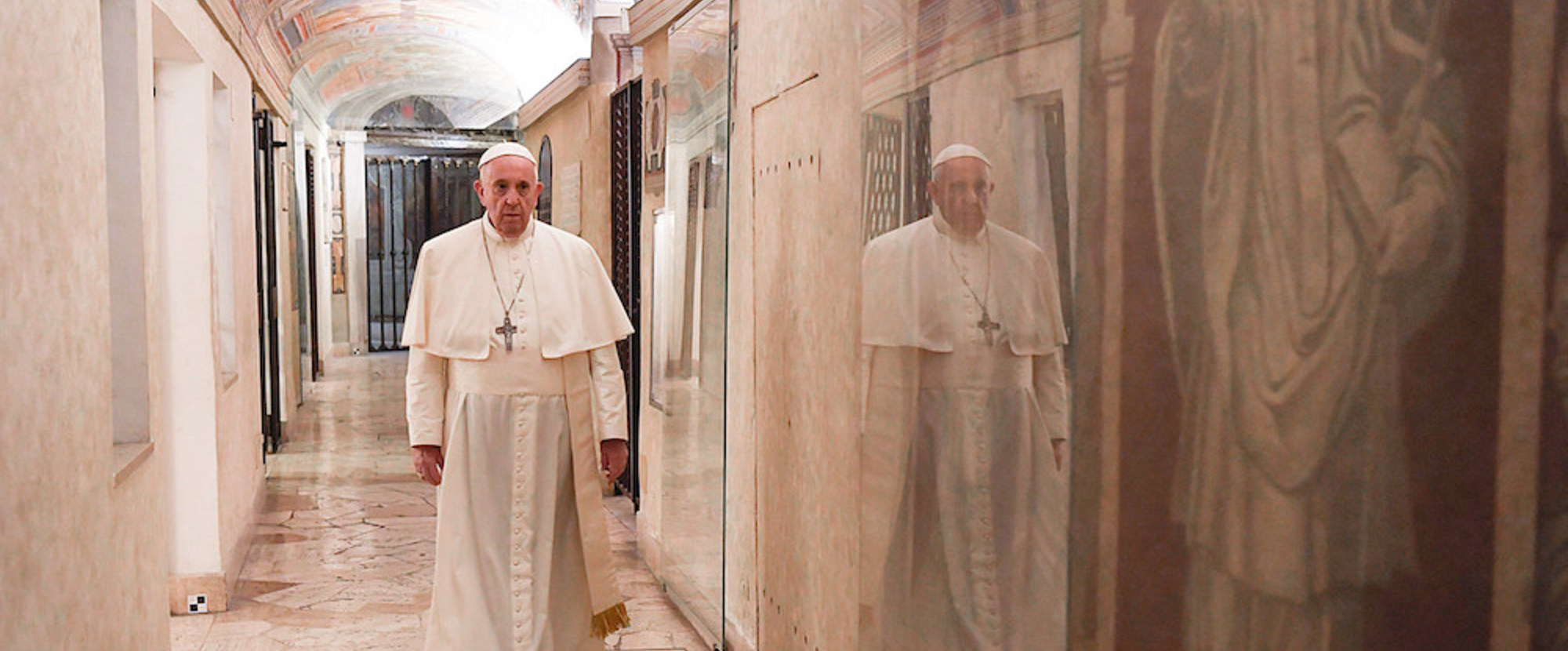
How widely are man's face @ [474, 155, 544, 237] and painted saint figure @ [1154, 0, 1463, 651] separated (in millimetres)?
3264

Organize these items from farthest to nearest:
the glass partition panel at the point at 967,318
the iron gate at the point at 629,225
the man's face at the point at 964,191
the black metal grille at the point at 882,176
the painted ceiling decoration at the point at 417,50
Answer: the painted ceiling decoration at the point at 417,50 < the iron gate at the point at 629,225 < the black metal grille at the point at 882,176 < the man's face at the point at 964,191 < the glass partition panel at the point at 967,318

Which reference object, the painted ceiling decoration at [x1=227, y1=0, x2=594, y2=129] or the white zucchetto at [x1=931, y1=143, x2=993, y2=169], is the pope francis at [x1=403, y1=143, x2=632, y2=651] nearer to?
the white zucchetto at [x1=931, y1=143, x2=993, y2=169]

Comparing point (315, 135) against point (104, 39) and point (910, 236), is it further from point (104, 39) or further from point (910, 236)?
point (910, 236)

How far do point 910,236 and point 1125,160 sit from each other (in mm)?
1018

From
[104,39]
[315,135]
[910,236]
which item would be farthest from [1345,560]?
[315,135]

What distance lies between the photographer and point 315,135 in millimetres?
18109

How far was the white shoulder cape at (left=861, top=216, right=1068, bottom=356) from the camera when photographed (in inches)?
87.0

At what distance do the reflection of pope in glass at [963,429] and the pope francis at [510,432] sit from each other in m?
1.70

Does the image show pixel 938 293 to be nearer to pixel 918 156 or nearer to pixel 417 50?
pixel 918 156

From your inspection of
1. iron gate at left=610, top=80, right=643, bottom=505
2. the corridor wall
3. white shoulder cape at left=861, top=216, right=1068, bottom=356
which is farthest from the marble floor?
white shoulder cape at left=861, top=216, right=1068, bottom=356

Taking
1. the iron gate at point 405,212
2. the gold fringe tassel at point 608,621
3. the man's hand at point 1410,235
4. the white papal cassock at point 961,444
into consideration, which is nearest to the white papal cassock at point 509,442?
the gold fringe tassel at point 608,621

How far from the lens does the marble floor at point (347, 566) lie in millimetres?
5582

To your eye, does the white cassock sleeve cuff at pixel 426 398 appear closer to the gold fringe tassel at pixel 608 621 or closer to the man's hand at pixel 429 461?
the man's hand at pixel 429 461

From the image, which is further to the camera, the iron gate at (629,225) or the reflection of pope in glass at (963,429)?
the iron gate at (629,225)
